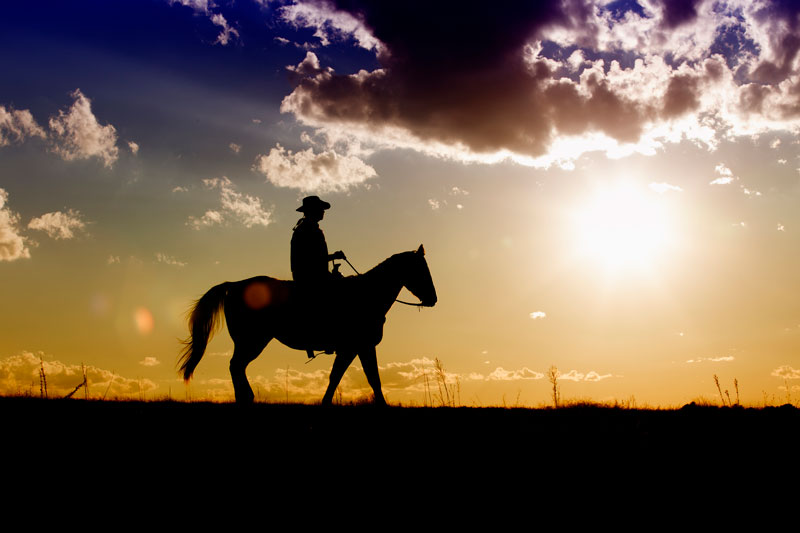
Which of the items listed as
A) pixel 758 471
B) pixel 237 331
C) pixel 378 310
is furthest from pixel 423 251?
pixel 758 471

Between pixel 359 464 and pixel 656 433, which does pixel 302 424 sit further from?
pixel 656 433

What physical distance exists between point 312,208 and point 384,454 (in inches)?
224

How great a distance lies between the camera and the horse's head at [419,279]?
11.2m

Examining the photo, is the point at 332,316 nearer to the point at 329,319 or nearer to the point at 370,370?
the point at 329,319

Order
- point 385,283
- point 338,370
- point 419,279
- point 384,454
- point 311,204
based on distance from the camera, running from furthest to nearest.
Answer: point 419,279 → point 385,283 → point 311,204 → point 338,370 → point 384,454

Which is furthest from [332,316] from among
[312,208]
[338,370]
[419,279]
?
[312,208]

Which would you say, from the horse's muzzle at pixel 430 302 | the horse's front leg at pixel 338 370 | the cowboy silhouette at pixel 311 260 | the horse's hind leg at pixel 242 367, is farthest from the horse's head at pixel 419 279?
the horse's hind leg at pixel 242 367

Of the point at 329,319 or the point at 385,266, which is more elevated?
the point at 385,266

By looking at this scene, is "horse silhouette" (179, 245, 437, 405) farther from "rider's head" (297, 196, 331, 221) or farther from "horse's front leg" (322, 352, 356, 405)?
"rider's head" (297, 196, 331, 221)

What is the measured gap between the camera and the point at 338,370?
10.3 meters

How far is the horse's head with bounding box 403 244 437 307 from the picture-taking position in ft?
36.8

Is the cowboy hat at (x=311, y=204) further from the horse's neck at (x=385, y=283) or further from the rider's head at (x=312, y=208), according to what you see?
the horse's neck at (x=385, y=283)

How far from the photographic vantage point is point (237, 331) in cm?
1088

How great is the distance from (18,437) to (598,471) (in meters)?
6.03
